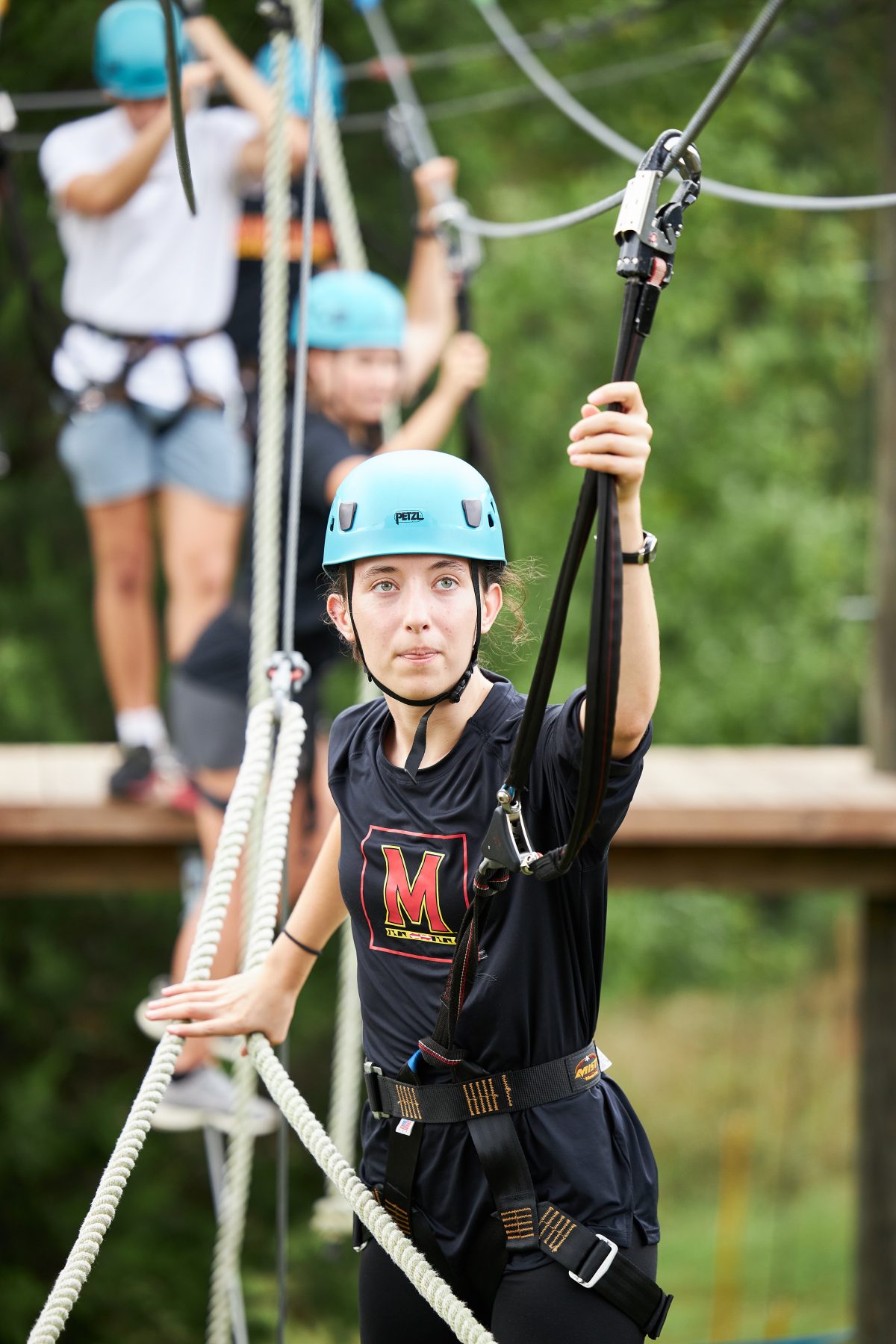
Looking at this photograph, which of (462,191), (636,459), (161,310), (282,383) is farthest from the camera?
(462,191)

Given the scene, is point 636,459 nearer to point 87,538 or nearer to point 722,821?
point 722,821

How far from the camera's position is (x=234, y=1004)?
1.63 m

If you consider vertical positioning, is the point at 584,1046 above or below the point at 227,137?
below

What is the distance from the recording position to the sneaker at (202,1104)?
3.23m

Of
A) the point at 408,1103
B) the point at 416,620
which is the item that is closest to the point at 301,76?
the point at 416,620

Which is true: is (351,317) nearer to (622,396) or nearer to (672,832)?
(622,396)

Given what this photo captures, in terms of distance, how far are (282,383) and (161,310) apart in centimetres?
81

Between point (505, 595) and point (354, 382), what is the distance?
1.29m

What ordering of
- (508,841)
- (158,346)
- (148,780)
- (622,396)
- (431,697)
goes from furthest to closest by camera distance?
(148,780)
(158,346)
(431,697)
(508,841)
(622,396)

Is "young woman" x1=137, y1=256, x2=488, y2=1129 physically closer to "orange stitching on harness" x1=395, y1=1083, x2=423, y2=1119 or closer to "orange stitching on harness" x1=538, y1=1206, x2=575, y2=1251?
"orange stitching on harness" x1=395, y1=1083, x2=423, y2=1119

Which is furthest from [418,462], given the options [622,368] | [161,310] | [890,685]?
[890,685]

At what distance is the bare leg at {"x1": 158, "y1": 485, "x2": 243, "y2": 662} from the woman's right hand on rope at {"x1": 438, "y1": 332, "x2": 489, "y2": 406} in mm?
682

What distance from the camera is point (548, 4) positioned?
8.20m

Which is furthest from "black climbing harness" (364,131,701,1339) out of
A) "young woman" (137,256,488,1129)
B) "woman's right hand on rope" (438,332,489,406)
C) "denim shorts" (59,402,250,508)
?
"denim shorts" (59,402,250,508)
